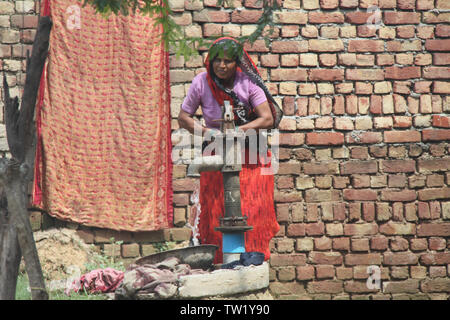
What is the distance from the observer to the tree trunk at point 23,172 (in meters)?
3.01

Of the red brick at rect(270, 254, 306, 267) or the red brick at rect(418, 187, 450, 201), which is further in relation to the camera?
the red brick at rect(418, 187, 450, 201)

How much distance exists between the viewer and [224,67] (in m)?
4.00

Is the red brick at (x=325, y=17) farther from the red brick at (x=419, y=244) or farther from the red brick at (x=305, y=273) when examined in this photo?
the red brick at (x=305, y=273)

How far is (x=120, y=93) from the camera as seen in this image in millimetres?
5234

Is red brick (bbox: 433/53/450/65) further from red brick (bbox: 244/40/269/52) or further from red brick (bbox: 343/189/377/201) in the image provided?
red brick (bbox: 244/40/269/52)

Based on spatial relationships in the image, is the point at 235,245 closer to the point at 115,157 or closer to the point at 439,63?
the point at 115,157

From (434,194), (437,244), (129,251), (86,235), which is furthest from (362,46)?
(86,235)

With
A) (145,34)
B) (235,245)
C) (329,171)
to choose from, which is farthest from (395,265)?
(145,34)

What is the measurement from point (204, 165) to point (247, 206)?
1.75 ft

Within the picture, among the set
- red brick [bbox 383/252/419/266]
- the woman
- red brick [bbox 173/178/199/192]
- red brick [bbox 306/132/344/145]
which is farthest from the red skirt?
red brick [bbox 383/252/419/266]

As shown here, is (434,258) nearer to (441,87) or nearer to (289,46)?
(441,87)

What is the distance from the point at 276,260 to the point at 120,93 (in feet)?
6.42

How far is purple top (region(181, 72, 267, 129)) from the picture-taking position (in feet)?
13.5

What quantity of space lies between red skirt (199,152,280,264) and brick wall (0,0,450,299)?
1.23m
